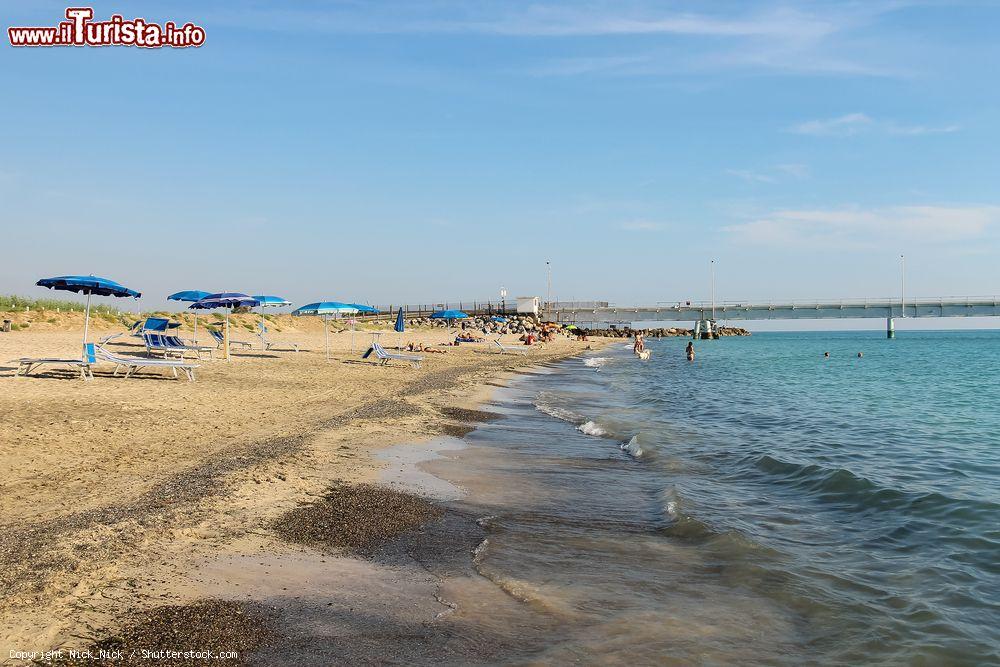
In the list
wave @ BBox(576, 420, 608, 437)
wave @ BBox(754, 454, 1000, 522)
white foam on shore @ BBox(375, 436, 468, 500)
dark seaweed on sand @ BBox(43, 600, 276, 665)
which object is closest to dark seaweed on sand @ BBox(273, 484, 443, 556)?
white foam on shore @ BBox(375, 436, 468, 500)

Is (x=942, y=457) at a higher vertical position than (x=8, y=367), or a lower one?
lower

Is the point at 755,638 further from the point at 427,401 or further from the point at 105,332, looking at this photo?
the point at 105,332

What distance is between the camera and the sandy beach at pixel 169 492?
14.3 ft

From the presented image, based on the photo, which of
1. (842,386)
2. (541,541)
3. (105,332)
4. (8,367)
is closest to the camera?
(541,541)

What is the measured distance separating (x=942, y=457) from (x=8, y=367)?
20.0 metres

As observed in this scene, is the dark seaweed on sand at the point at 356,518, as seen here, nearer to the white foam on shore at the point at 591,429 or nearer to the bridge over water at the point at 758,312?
the white foam on shore at the point at 591,429

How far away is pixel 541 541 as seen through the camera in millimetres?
6512

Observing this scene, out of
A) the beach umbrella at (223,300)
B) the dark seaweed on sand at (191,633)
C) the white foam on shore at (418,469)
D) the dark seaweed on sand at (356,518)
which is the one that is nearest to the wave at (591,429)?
the white foam on shore at (418,469)

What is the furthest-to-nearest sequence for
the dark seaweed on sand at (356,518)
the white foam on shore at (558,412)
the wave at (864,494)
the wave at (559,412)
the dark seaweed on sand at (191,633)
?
the white foam on shore at (558,412) → the wave at (559,412) → the wave at (864,494) → the dark seaweed on sand at (356,518) → the dark seaweed on sand at (191,633)

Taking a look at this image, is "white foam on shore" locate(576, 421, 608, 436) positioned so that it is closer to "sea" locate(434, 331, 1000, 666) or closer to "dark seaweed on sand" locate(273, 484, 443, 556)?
"sea" locate(434, 331, 1000, 666)

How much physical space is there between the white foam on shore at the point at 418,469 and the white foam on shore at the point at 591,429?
3.39 m

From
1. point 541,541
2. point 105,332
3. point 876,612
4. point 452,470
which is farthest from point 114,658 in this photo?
point 105,332

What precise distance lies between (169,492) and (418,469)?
11.1 feet

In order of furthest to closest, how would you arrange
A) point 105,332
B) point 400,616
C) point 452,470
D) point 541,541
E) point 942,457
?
1. point 105,332
2. point 942,457
3. point 452,470
4. point 541,541
5. point 400,616
